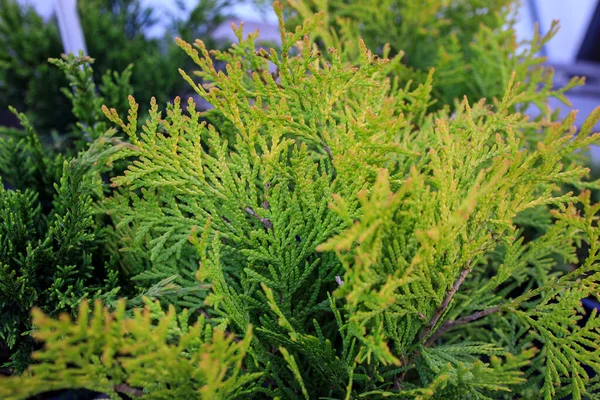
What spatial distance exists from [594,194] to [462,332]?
1.41 metres

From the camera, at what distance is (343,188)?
3.06ft

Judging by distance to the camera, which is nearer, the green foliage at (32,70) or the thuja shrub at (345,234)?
the thuja shrub at (345,234)

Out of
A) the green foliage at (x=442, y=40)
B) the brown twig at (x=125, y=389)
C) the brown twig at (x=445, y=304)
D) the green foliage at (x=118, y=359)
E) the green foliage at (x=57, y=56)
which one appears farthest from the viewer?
the green foliage at (x=57, y=56)

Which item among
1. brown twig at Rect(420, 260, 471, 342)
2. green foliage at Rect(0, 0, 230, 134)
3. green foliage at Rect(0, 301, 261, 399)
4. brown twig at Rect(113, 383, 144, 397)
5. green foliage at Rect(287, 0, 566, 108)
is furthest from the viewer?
green foliage at Rect(0, 0, 230, 134)

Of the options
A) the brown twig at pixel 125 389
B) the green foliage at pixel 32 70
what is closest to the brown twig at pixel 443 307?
the brown twig at pixel 125 389

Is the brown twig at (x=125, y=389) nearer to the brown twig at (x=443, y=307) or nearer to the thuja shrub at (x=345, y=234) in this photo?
the thuja shrub at (x=345, y=234)

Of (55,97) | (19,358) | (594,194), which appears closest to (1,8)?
(55,97)

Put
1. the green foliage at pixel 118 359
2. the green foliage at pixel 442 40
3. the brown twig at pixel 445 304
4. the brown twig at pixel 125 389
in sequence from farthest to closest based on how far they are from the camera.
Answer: the green foliage at pixel 442 40 < the brown twig at pixel 445 304 < the brown twig at pixel 125 389 < the green foliage at pixel 118 359

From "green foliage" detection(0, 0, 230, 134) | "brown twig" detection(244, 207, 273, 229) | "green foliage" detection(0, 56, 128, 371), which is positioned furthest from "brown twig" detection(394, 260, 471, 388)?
"green foliage" detection(0, 0, 230, 134)

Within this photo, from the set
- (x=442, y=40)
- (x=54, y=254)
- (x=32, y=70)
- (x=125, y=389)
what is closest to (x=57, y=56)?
(x=32, y=70)

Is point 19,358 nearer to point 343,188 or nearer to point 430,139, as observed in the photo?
point 343,188

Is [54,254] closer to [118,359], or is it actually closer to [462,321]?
[118,359]

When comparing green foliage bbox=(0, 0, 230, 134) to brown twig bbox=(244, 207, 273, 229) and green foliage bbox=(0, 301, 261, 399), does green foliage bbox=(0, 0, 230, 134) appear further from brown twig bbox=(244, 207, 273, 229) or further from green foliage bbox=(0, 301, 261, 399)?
green foliage bbox=(0, 301, 261, 399)

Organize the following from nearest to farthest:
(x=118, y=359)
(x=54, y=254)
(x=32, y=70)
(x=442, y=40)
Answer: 1. (x=118, y=359)
2. (x=54, y=254)
3. (x=442, y=40)
4. (x=32, y=70)
